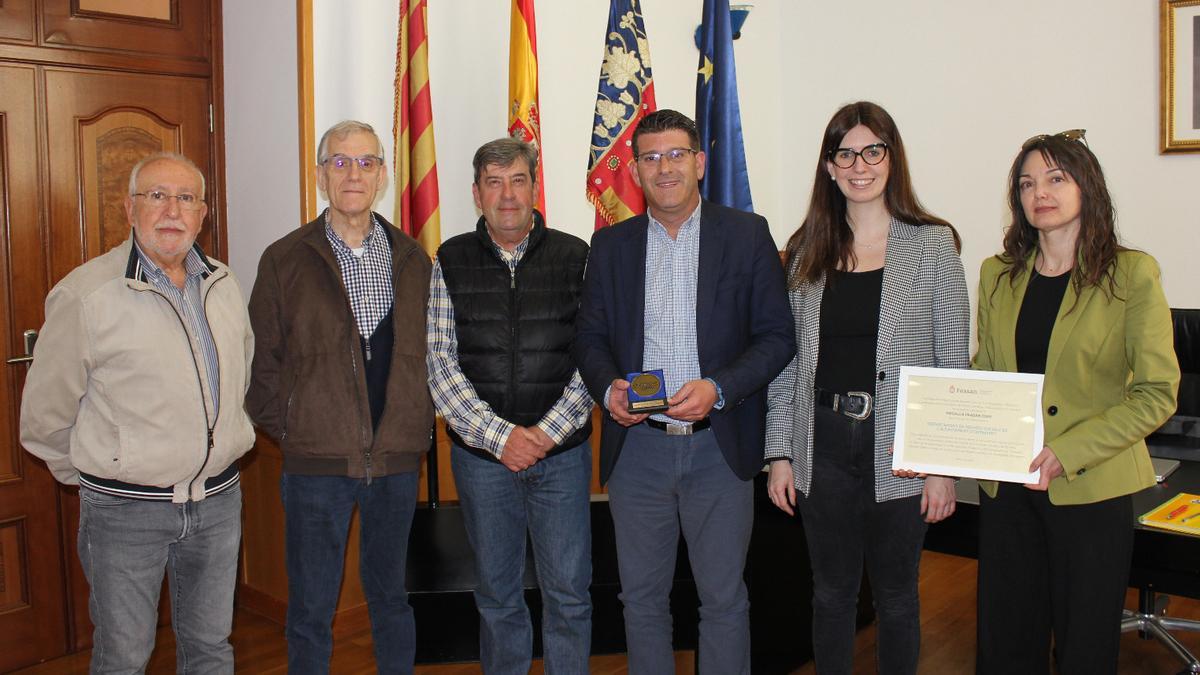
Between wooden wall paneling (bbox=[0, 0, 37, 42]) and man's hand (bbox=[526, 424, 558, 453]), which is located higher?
wooden wall paneling (bbox=[0, 0, 37, 42])

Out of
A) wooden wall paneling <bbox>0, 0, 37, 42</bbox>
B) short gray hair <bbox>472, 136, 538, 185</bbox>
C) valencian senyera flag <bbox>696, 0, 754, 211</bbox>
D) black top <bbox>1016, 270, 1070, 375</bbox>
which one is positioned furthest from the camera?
valencian senyera flag <bbox>696, 0, 754, 211</bbox>

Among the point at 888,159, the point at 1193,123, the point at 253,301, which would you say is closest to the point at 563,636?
the point at 253,301

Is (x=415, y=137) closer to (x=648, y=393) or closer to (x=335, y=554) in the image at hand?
(x=335, y=554)

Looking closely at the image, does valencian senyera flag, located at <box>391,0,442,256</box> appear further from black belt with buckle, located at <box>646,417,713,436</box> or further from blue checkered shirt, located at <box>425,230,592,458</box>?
black belt with buckle, located at <box>646,417,713,436</box>

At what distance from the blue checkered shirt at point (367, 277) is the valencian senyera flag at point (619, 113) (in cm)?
123

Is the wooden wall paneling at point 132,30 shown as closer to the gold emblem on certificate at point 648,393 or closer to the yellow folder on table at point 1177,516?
the gold emblem on certificate at point 648,393

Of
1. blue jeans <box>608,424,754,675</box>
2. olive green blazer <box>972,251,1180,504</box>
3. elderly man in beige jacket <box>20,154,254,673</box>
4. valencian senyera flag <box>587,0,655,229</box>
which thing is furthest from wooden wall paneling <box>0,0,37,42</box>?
olive green blazer <box>972,251,1180,504</box>

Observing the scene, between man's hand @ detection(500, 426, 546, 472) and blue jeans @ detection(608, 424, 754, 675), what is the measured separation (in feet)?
0.68

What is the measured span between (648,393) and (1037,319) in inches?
32.9

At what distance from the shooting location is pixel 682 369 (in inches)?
87.6

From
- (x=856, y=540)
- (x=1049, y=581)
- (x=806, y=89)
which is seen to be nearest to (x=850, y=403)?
(x=856, y=540)

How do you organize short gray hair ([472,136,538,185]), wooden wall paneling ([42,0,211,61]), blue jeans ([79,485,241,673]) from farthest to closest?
wooden wall paneling ([42,0,211,61]), short gray hair ([472,136,538,185]), blue jeans ([79,485,241,673])

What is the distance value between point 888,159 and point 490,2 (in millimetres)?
2307

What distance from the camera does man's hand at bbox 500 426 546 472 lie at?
225 cm
